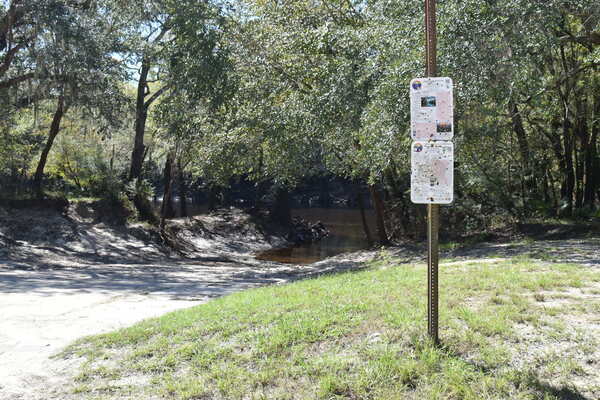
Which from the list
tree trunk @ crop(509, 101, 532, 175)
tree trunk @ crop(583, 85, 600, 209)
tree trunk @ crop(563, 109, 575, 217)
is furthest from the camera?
tree trunk @ crop(583, 85, 600, 209)

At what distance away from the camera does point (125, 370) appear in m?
5.16

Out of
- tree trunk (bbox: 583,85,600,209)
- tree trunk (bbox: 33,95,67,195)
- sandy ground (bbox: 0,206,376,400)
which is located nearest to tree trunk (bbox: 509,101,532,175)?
tree trunk (bbox: 583,85,600,209)

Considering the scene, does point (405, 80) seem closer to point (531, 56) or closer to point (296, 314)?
point (531, 56)

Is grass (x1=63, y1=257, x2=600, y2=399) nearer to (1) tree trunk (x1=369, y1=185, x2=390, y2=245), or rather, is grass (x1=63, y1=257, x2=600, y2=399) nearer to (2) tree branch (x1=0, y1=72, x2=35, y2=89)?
(2) tree branch (x1=0, y1=72, x2=35, y2=89)

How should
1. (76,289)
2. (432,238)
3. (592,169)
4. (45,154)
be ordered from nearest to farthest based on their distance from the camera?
(432,238) → (76,289) → (592,169) → (45,154)

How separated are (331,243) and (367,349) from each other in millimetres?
26179

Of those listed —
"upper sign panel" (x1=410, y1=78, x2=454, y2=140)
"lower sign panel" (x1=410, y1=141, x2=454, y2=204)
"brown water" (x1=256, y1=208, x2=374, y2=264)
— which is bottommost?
"brown water" (x1=256, y1=208, x2=374, y2=264)

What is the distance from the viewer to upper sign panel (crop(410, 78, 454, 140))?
452 centimetres

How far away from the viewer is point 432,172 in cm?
456

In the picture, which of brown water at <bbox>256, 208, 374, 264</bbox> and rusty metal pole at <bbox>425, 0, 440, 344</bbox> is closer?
rusty metal pole at <bbox>425, 0, 440, 344</bbox>

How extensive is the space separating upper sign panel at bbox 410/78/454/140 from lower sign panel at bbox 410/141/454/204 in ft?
0.27

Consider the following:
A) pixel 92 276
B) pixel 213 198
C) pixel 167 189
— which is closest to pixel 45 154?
pixel 167 189

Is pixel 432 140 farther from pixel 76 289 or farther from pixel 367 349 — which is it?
pixel 76 289

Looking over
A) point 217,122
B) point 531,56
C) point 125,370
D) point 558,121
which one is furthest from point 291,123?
point 125,370
